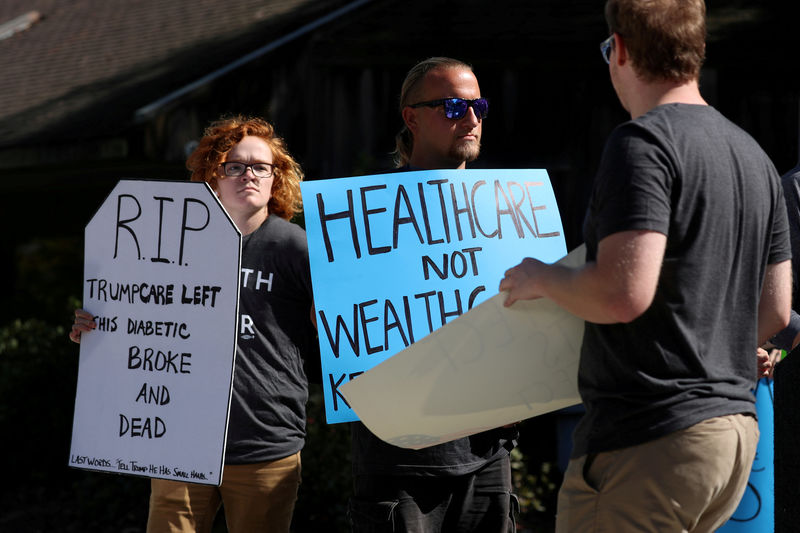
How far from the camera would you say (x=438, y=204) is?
10.4 ft

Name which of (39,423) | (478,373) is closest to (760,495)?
(478,373)

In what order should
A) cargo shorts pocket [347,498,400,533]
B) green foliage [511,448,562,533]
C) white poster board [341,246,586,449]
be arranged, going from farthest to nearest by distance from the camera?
1. green foliage [511,448,562,533]
2. cargo shorts pocket [347,498,400,533]
3. white poster board [341,246,586,449]

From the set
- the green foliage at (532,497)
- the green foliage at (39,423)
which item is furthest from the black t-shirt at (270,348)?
the green foliage at (39,423)

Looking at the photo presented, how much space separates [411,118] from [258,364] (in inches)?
37.1

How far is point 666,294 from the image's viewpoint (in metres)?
2.11

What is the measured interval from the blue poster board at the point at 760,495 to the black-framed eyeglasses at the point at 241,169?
1.80 metres

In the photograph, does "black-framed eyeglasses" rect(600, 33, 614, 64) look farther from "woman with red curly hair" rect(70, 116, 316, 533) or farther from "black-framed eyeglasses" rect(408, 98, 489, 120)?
"woman with red curly hair" rect(70, 116, 316, 533)

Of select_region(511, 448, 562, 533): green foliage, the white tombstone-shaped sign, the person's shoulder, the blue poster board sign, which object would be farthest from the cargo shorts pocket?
select_region(511, 448, 562, 533): green foliage

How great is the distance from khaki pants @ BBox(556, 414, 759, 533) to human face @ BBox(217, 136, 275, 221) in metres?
1.65

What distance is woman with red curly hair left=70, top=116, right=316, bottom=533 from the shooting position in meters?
3.23

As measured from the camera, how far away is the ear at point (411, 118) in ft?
10.9

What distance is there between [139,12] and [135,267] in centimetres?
855

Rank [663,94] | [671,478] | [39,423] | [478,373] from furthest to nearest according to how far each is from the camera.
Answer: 1. [39,423]
2. [478,373]
3. [663,94]
4. [671,478]

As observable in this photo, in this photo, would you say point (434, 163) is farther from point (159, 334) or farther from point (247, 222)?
point (159, 334)
